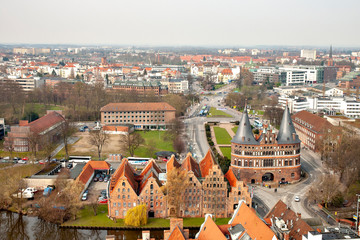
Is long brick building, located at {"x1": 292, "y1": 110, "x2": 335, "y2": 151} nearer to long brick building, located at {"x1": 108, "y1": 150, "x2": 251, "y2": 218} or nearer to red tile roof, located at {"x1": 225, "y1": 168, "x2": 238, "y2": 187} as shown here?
red tile roof, located at {"x1": 225, "y1": 168, "x2": 238, "y2": 187}

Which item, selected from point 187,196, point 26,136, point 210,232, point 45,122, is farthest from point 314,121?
point 26,136

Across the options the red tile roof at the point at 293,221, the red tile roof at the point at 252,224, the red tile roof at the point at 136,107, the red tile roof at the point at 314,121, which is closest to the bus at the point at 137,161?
the red tile roof at the point at 136,107

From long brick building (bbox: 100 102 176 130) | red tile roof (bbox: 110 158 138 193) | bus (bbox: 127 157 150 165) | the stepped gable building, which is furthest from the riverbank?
long brick building (bbox: 100 102 176 130)

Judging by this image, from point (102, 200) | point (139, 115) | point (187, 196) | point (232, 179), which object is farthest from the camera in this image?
point (139, 115)

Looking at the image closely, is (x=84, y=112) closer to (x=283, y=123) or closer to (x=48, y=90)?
(x=48, y=90)

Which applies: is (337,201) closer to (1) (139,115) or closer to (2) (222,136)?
(2) (222,136)
